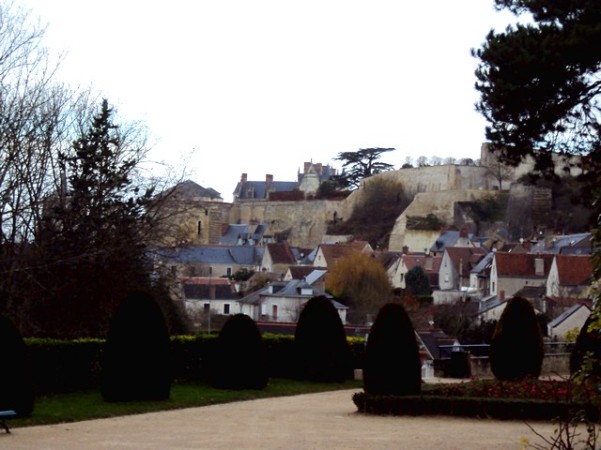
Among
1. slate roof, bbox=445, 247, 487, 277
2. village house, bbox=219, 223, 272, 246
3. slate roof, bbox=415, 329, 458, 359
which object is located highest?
village house, bbox=219, 223, 272, 246

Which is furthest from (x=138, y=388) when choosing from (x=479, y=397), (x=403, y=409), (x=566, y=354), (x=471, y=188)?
(x=471, y=188)

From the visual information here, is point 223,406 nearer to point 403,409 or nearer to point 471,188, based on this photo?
point 403,409

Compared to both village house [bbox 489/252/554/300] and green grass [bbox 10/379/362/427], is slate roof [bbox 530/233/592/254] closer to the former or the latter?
village house [bbox 489/252/554/300]

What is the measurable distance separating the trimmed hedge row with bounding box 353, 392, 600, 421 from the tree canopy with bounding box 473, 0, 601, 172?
14.4ft

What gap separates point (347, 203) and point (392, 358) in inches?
3976

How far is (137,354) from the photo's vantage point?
1897 centimetres

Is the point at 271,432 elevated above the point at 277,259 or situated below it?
below

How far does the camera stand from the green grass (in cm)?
1662

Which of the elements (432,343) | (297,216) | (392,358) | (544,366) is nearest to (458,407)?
(392,358)

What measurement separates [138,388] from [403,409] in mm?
4775

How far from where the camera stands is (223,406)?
64.2ft

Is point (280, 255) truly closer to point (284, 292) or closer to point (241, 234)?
point (241, 234)

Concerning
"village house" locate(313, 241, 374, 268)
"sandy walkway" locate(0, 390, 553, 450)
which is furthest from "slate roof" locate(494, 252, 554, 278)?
"sandy walkway" locate(0, 390, 553, 450)

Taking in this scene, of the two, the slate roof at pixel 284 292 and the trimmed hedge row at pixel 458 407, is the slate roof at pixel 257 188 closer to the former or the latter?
the slate roof at pixel 284 292
